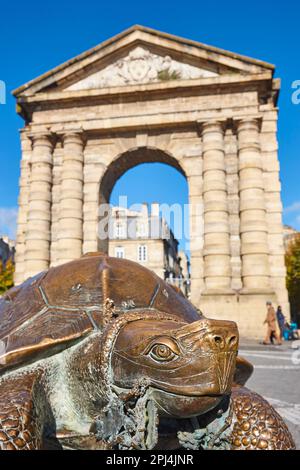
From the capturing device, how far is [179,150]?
18922 millimetres

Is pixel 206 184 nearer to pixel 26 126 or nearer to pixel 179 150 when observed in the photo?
pixel 179 150

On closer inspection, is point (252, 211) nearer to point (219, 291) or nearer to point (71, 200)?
point (219, 291)

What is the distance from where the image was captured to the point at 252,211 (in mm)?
17188

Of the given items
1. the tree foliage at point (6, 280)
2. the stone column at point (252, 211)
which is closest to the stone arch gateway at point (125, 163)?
the stone column at point (252, 211)

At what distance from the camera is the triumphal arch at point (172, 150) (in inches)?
675

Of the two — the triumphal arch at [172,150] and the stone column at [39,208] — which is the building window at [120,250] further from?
the stone column at [39,208]

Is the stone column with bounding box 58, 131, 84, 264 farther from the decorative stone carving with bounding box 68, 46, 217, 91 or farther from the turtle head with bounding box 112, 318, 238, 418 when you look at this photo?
the turtle head with bounding box 112, 318, 238, 418

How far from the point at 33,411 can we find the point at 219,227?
1580 cm

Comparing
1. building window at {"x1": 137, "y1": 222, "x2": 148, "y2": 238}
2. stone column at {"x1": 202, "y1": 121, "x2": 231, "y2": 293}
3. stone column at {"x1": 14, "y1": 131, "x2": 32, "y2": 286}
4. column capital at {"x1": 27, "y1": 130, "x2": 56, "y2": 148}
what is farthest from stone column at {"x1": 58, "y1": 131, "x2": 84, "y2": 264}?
building window at {"x1": 137, "y1": 222, "x2": 148, "y2": 238}

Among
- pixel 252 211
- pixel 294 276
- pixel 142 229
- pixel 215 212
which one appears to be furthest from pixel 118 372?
pixel 142 229

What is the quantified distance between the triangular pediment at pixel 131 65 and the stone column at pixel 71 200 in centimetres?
287

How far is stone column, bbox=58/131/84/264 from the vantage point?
1816cm
